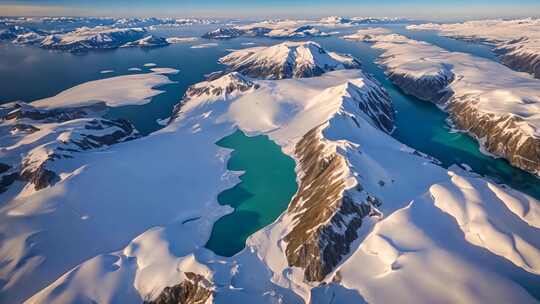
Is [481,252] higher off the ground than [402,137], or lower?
higher

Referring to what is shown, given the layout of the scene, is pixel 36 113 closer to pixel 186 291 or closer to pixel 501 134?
pixel 186 291

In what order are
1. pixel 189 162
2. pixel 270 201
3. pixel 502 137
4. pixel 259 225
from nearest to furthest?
pixel 259 225 → pixel 270 201 → pixel 189 162 → pixel 502 137

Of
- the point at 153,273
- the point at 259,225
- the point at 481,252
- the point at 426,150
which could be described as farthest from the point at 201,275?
the point at 426,150

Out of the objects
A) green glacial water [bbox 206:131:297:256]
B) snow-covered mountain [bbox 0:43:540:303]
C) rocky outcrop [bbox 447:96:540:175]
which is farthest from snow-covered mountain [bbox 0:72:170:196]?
rocky outcrop [bbox 447:96:540:175]

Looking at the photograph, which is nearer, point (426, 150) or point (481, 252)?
point (481, 252)

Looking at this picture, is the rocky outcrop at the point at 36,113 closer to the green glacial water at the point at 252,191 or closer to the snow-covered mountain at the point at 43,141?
the snow-covered mountain at the point at 43,141

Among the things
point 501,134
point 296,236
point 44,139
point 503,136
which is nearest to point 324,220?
point 296,236

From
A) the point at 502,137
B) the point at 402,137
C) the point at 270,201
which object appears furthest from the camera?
the point at 402,137

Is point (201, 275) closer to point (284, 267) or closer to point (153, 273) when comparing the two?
point (153, 273)
